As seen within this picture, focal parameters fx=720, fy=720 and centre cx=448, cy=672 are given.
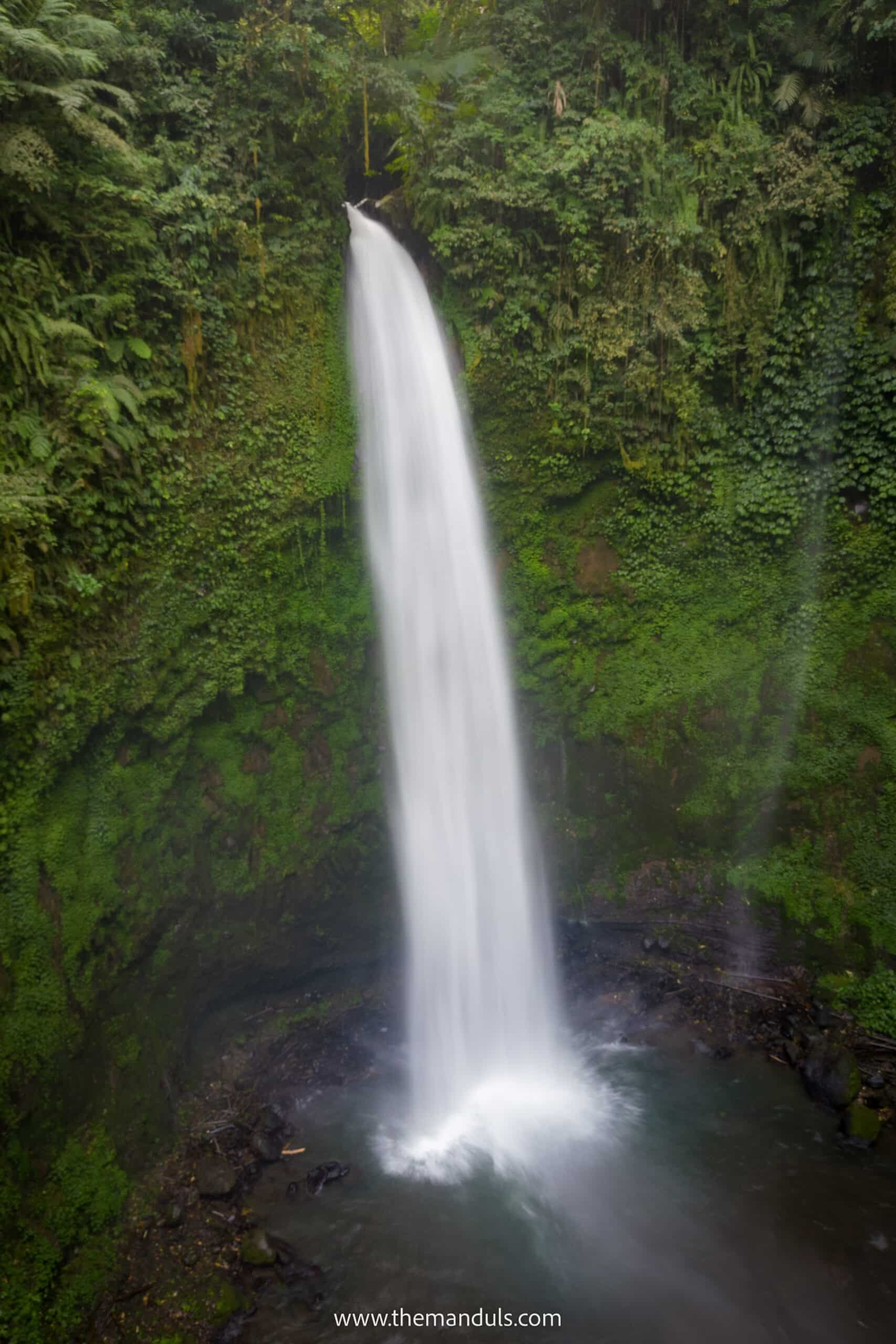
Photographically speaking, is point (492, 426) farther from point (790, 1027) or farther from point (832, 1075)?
point (832, 1075)

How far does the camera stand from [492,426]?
10164 millimetres

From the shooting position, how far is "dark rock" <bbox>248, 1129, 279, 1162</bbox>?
7.67 metres

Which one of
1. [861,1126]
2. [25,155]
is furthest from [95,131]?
[861,1126]

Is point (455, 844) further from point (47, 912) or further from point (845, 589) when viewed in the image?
point (845, 589)

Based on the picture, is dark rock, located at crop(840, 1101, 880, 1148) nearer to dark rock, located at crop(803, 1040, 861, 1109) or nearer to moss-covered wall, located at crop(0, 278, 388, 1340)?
dark rock, located at crop(803, 1040, 861, 1109)

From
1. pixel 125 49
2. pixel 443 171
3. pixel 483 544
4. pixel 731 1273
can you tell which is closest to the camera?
pixel 731 1273

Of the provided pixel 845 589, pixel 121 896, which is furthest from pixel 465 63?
pixel 121 896

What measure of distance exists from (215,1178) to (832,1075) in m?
6.90

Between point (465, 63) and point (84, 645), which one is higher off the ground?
point (465, 63)

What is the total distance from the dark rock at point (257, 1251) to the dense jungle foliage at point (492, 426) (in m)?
1.31

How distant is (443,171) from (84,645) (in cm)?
765

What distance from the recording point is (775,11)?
9875mm

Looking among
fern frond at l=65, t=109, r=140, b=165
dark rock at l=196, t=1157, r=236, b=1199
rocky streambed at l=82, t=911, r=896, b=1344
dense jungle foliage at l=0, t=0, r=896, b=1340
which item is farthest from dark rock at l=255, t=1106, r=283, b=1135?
fern frond at l=65, t=109, r=140, b=165

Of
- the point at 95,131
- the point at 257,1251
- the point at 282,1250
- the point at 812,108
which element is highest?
the point at 812,108
